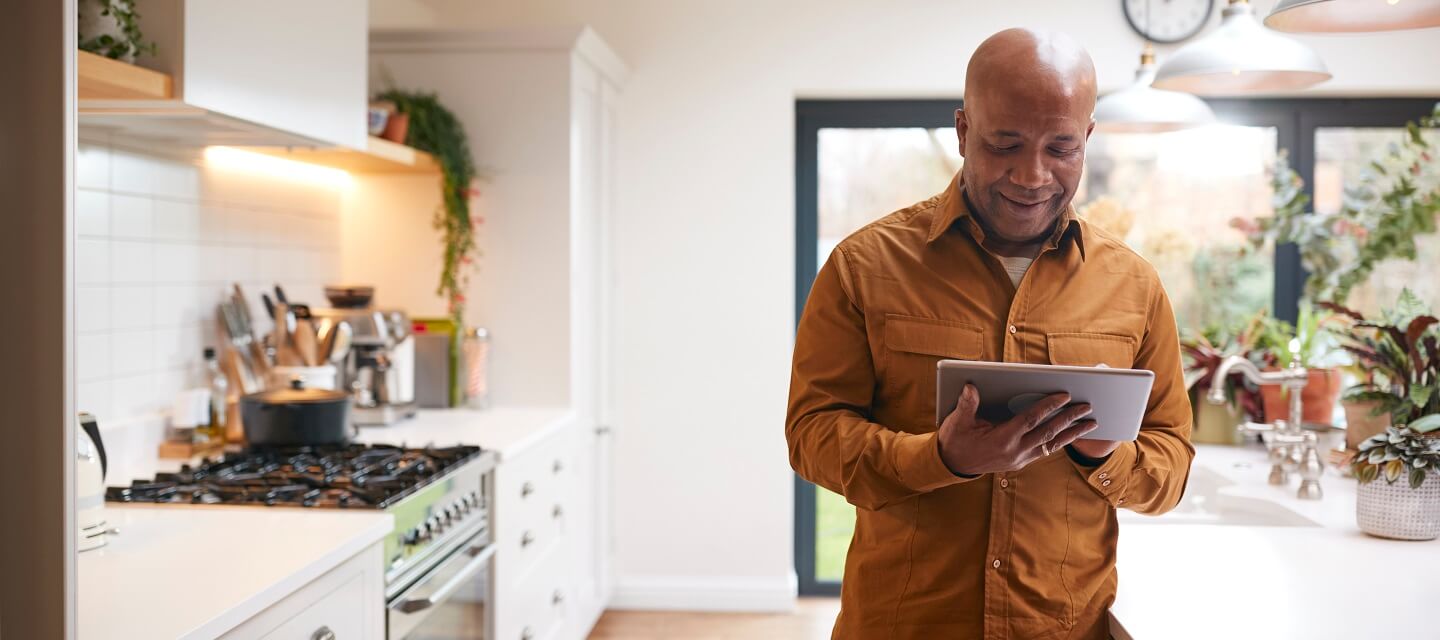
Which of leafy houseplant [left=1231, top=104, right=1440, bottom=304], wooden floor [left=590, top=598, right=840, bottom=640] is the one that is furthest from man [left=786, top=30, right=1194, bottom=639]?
wooden floor [left=590, top=598, right=840, bottom=640]

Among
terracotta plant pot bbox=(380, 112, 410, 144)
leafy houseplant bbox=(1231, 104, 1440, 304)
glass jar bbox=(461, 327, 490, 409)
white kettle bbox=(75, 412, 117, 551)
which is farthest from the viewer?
glass jar bbox=(461, 327, 490, 409)

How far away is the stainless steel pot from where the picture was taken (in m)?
2.53

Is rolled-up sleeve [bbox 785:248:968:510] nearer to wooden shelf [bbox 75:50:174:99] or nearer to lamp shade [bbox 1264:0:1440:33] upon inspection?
lamp shade [bbox 1264:0:1440:33]

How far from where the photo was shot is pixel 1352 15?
1818 mm

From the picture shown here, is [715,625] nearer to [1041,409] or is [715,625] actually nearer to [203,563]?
[203,563]

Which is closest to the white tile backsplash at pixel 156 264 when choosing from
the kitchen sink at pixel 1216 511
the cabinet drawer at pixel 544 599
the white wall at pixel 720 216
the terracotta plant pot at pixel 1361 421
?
the cabinet drawer at pixel 544 599

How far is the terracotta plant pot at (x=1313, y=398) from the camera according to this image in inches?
129

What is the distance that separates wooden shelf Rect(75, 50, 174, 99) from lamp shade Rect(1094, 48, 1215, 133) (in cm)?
201

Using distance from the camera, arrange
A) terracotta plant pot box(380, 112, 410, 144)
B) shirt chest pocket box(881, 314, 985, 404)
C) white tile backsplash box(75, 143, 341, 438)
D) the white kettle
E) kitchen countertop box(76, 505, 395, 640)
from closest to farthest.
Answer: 1. kitchen countertop box(76, 505, 395, 640)
2. shirt chest pocket box(881, 314, 985, 404)
3. the white kettle
4. white tile backsplash box(75, 143, 341, 438)
5. terracotta plant pot box(380, 112, 410, 144)

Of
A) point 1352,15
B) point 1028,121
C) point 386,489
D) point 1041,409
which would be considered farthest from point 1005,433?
point 386,489

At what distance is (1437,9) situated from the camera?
175 centimetres

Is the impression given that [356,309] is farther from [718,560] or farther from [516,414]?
[718,560]

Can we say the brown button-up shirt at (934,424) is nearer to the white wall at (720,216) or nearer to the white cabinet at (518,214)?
the white cabinet at (518,214)

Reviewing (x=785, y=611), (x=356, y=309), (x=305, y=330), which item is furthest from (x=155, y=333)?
(x=785, y=611)
